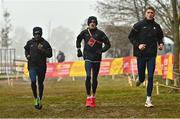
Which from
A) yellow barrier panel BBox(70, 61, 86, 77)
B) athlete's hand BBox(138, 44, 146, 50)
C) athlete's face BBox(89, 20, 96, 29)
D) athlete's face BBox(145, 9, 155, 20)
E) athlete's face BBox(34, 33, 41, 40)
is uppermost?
athlete's face BBox(145, 9, 155, 20)

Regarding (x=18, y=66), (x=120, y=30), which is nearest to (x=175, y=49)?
(x=18, y=66)

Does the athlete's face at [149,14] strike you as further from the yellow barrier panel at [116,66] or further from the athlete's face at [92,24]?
the yellow barrier panel at [116,66]

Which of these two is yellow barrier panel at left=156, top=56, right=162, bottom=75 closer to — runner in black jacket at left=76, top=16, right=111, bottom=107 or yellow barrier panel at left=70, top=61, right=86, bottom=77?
yellow barrier panel at left=70, top=61, right=86, bottom=77

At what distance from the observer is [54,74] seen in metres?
33.3

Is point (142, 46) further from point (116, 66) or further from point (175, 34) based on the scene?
point (116, 66)

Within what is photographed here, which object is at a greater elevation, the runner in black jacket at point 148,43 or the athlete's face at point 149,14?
the athlete's face at point 149,14

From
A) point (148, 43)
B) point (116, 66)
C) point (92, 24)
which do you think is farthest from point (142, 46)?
point (116, 66)

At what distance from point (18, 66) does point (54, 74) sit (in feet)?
16.0

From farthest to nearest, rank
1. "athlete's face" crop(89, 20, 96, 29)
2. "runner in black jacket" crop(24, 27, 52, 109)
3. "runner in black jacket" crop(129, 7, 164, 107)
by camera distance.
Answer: "runner in black jacket" crop(24, 27, 52, 109)
"athlete's face" crop(89, 20, 96, 29)
"runner in black jacket" crop(129, 7, 164, 107)

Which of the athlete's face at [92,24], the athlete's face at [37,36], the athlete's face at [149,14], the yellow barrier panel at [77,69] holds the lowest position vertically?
the yellow barrier panel at [77,69]

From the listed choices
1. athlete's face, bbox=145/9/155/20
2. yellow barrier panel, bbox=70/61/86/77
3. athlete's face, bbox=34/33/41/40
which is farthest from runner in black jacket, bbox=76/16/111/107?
yellow barrier panel, bbox=70/61/86/77

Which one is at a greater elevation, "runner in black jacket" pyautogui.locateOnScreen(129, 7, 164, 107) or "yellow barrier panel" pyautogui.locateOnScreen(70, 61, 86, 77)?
"runner in black jacket" pyautogui.locateOnScreen(129, 7, 164, 107)

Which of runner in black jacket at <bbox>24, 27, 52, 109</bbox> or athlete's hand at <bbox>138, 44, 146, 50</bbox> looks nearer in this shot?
athlete's hand at <bbox>138, 44, 146, 50</bbox>

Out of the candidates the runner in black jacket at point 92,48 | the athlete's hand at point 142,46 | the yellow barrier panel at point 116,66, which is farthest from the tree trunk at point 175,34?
the yellow barrier panel at point 116,66
